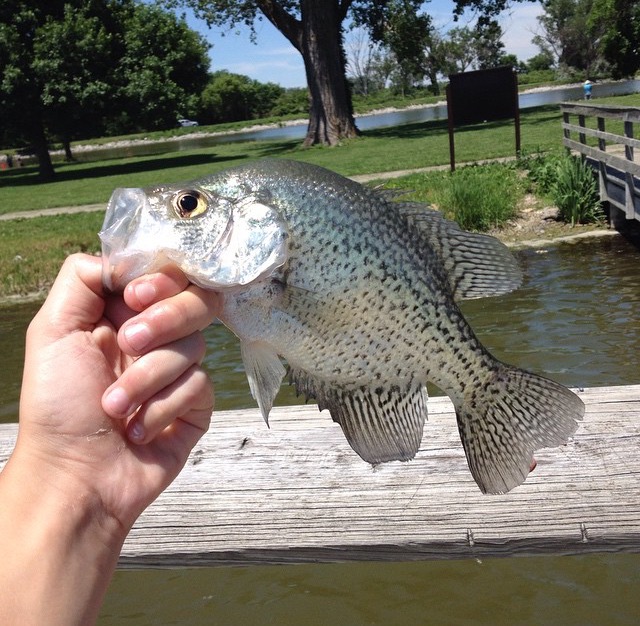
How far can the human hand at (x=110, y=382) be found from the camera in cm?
157

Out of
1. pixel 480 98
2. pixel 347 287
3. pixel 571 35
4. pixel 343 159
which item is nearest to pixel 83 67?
pixel 343 159

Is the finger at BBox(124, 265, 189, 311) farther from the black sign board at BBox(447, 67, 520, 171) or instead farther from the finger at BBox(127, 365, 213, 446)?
the black sign board at BBox(447, 67, 520, 171)

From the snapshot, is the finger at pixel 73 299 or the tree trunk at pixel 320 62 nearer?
the finger at pixel 73 299

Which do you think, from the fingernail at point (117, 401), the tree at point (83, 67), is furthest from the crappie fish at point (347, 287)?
the tree at point (83, 67)

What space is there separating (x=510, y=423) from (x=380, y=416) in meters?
0.32

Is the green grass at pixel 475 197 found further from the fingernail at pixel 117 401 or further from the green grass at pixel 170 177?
the fingernail at pixel 117 401

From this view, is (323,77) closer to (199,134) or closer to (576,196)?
(576,196)

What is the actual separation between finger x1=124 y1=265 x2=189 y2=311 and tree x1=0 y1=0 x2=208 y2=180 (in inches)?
1183

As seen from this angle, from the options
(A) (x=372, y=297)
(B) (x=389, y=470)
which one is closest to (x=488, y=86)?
(B) (x=389, y=470)

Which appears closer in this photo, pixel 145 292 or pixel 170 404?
pixel 145 292

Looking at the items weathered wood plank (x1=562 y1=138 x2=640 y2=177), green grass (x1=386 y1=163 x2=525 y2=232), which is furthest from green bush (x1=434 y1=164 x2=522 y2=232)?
weathered wood plank (x1=562 y1=138 x2=640 y2=177)

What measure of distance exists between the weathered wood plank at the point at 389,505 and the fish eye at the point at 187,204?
159 cm

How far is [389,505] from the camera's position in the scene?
276cm

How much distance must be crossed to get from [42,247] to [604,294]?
8.82 meters
